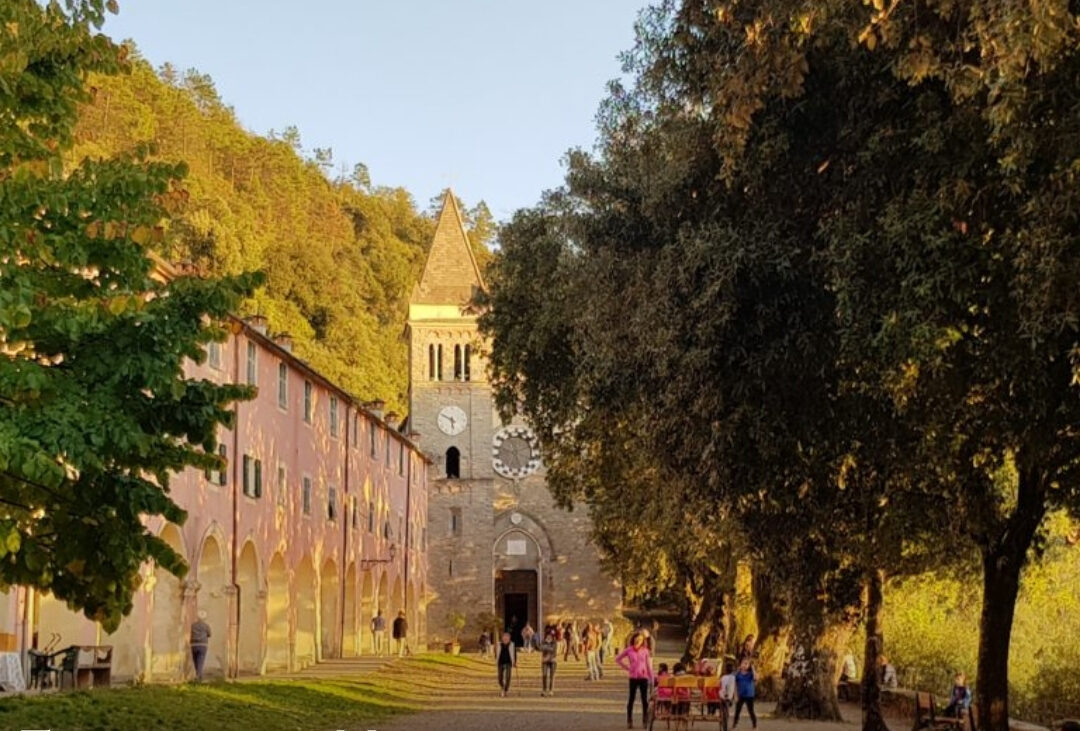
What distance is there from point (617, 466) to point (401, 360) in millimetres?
67842

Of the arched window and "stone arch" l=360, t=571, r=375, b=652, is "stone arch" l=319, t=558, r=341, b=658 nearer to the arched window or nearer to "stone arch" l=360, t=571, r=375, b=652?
"stone arch" l=360, t=571, r=375, b=652

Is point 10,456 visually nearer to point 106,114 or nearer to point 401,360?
point 106,114

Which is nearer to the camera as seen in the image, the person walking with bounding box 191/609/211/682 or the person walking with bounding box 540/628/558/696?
the person walking with bounding box 191/609/211/682

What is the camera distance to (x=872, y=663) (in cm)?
2102

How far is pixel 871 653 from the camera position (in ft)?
68.6

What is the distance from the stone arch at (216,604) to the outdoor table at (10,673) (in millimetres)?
10797

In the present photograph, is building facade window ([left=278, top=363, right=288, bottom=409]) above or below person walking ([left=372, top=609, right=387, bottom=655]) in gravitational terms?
above

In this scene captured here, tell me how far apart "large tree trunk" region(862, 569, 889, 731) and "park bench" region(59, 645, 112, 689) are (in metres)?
13.8

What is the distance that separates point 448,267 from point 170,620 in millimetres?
50050

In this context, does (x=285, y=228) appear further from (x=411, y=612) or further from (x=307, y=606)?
(x=307, y=606)

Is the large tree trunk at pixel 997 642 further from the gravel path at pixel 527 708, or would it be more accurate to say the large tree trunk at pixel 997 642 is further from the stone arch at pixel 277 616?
the stone arch at pixel 277 616

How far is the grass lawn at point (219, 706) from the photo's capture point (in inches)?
759

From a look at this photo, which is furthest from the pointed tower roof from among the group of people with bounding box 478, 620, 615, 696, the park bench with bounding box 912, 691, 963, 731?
the park bench with bounding box 912, 691, 963, 731

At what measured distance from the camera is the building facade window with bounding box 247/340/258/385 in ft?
119
